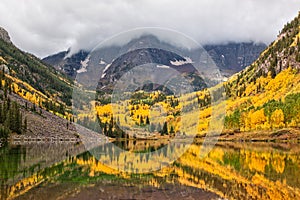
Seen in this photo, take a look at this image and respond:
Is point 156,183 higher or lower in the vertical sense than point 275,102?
lower

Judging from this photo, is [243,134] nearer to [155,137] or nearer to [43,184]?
[155,137]

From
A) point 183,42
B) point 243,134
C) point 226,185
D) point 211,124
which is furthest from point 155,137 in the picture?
point 226,185

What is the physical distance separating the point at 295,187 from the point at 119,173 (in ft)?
58.7

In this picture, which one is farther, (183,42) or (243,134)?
(243,134)

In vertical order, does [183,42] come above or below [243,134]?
above

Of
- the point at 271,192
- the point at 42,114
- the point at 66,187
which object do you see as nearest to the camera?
the point at 271,192

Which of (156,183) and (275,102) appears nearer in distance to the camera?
(156,183)

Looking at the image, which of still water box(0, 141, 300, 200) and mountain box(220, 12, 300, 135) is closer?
still water box(0, 141, 300, 200)

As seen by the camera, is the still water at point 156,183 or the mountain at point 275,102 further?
the mountain at point 275,102

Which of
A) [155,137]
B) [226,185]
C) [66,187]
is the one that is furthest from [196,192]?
[155,137]

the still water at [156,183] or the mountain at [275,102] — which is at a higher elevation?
the mountain at [275,102]

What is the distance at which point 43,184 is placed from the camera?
3117 centimetres

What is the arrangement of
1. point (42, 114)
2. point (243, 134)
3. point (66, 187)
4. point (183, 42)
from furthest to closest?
1. point (42, 114)
2. point (243, 134)
3. point (183, 42)
4. point (66, 187)

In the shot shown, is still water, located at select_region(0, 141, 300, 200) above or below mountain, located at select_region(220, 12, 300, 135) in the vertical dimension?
below
